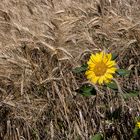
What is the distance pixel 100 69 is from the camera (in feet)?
6.15

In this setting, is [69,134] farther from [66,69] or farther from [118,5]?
[118,5]

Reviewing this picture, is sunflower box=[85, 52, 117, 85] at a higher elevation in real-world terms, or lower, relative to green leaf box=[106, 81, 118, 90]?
higher

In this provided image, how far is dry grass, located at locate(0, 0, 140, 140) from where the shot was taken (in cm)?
216

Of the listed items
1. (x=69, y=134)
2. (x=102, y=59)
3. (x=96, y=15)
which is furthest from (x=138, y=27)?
(x=69, y=134)

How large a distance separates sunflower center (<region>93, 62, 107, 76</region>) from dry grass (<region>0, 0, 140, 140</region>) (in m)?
0.26

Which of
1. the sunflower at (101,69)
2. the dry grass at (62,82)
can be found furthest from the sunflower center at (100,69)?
the dry grass at (62,82)

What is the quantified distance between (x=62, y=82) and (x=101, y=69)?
337mm

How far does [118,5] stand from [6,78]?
2.53 ft

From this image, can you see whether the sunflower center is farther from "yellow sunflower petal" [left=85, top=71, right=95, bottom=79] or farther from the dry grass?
the dry grass

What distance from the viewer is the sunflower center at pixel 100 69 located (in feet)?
6.09

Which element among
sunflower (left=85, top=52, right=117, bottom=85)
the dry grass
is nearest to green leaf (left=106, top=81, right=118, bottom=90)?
sunflower (left=85, top=52, right=117, bottom=85)

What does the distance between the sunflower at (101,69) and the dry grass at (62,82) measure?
26 cm

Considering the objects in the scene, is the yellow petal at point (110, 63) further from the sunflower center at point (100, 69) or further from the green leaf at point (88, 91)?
the green leaf at point (88, 91)

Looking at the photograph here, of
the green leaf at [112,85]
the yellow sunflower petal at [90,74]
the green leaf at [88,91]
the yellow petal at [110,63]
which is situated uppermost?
the yellow petal at [110,63]
